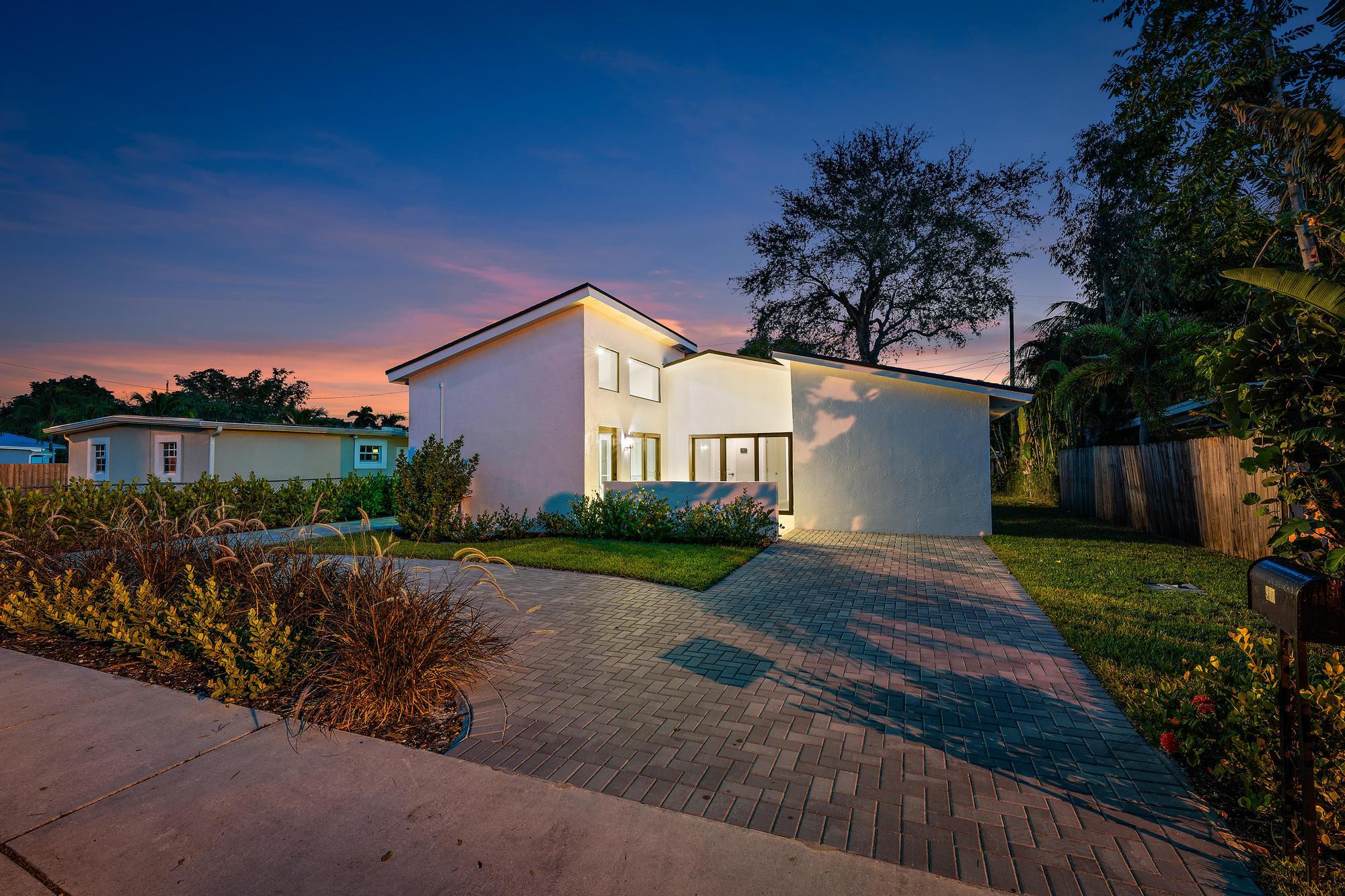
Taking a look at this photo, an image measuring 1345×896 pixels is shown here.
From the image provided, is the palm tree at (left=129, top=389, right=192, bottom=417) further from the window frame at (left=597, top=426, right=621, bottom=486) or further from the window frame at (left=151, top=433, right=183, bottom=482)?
the window frame at (left=597, top=426, right=621, bottom=486)

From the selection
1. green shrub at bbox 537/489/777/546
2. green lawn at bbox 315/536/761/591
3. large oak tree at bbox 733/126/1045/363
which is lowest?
green lawn at bbox 315/536/761/591

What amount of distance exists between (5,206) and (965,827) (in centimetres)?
2124

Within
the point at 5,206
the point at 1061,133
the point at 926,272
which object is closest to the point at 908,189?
the point at 926,272

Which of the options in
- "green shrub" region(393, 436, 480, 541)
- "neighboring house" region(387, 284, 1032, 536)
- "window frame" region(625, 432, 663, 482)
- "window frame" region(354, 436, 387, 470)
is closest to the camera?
"green shrub" region(393, 436, 480, 541)

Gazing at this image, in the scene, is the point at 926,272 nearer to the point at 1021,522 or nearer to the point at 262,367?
the point at 1021,522

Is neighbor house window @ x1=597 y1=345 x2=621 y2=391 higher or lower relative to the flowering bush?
higher

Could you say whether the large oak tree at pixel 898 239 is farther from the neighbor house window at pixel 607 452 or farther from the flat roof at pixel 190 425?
the flat roof at pixel 190 425

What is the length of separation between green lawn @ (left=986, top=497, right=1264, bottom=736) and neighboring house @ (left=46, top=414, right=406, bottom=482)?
17979mm

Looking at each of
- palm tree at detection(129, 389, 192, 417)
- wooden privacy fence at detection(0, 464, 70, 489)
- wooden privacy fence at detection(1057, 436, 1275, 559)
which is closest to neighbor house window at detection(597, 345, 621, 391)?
wooden privacy fence at detection(1057, 436, 1275, 559)

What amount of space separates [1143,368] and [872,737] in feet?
59.8

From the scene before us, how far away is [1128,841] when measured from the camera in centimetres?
251

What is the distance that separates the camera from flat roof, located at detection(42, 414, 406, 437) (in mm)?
19359

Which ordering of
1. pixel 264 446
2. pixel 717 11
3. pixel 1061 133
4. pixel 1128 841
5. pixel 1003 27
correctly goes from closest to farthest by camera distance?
pixel 1128 841, pixel 717 11, pixel 1003 27, pixel 264 446, pixel 1061 133

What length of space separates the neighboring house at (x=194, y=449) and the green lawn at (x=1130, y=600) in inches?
708
